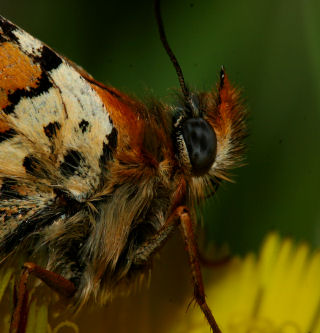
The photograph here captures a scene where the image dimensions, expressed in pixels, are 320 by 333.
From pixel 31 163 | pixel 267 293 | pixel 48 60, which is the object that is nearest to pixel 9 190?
pixel 31 163

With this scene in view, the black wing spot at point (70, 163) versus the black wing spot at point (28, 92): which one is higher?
the black wing spot at point (28, 92)

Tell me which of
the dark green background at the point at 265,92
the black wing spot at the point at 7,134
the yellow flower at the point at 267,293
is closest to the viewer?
the black wing spot at the point at 7,134

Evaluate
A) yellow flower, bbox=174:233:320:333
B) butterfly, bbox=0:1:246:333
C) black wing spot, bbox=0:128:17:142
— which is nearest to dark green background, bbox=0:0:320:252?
yellow flower, bbox=174:233:320:333

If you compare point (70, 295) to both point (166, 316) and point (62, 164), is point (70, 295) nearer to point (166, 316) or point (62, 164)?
point (62, 164)

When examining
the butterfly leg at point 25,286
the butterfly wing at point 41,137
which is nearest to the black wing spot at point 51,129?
the butterfly wing at point 41,137

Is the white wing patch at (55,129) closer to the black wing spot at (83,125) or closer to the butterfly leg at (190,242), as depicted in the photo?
the black wing spot at (83,125)
